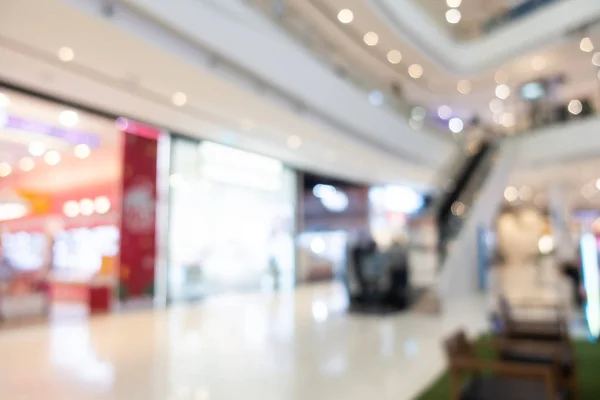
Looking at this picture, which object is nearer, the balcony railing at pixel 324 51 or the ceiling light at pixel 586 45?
the balcony railing at pixel 324 51

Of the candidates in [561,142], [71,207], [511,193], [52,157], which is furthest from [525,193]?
[52,157]

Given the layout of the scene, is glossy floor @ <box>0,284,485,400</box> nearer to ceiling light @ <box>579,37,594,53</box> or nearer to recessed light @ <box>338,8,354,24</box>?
recessed light @ <box>338,8,354,24</box>

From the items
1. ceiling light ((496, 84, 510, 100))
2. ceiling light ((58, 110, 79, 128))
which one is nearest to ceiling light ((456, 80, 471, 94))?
ceiling light ((496, 84, 510, 100))

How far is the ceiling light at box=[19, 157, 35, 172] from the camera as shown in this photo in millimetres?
10477

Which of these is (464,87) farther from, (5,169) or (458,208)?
(5,169)

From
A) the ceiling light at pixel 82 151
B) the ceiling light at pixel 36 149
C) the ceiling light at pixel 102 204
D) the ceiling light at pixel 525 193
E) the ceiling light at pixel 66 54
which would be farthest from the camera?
the ceiling light at pixel 525 193

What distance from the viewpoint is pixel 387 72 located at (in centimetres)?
1431

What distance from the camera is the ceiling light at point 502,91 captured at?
15.3 meters

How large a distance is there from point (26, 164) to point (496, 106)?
627 inches

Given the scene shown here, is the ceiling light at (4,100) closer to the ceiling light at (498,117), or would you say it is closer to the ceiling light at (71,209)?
the ceiling light at (71,209)

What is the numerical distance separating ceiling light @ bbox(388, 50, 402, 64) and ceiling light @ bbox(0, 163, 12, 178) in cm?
1024

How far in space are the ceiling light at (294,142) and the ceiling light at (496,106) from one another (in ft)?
29.8

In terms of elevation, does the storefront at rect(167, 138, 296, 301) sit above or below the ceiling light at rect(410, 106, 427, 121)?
below

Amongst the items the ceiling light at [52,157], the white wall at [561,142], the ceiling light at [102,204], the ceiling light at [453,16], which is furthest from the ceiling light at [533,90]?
the ceiling light at [52,157]
